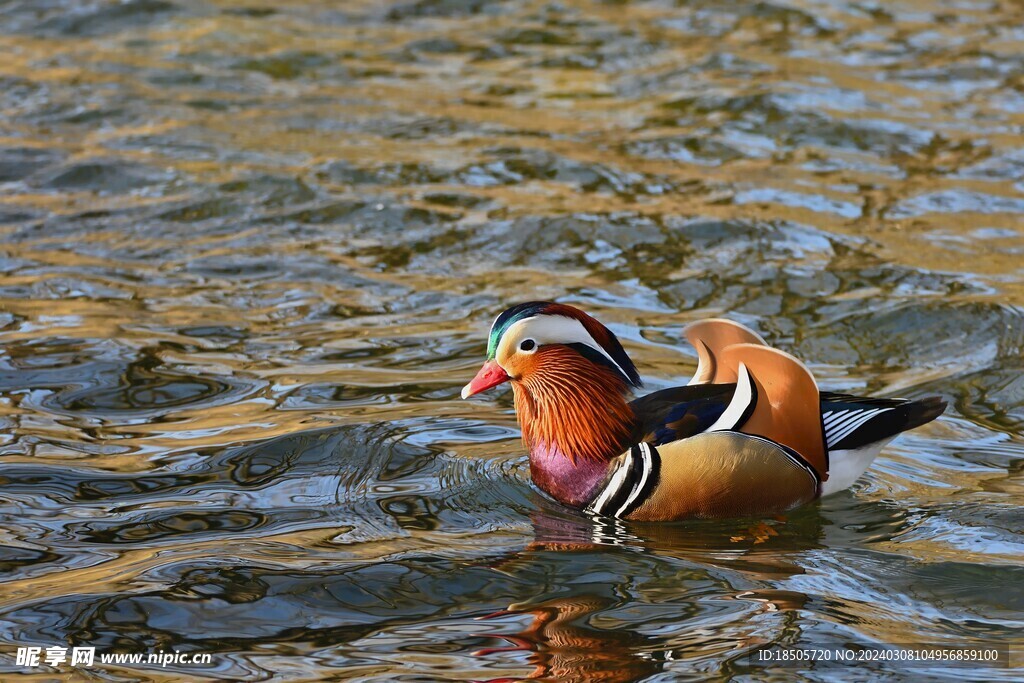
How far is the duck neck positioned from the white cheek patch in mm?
67

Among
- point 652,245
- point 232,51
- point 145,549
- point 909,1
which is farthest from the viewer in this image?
point 909,1

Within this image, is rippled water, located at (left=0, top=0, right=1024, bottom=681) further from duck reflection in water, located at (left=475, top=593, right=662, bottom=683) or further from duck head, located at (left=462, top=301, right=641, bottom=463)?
duck head, located at (left=462, top=301, right=641, bottom=463)

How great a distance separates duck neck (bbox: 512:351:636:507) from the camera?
551 centimetres

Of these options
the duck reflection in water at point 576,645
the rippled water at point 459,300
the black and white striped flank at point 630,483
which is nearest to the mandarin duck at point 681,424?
the black and white striped flank at point 630,483

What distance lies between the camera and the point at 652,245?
370 inches

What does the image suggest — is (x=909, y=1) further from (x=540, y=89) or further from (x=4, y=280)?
(x=4, y=280)

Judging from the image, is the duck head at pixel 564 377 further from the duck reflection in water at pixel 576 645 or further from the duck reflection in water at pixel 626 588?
the duck reflection in water at pixel 576 645

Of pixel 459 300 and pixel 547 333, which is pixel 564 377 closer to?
pixel 547 333

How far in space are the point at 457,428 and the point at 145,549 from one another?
1766 mm

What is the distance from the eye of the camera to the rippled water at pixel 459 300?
15.5ft

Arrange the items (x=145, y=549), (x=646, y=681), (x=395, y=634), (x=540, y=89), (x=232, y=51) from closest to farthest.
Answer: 1. (x=646, y=681)
2. (x=395, y=634)
3. (x=145, y=549)
4. (x=540, y=89)
5. (x=232, y=51)

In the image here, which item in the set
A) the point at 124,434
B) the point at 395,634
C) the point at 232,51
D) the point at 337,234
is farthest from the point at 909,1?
the point at 395,634

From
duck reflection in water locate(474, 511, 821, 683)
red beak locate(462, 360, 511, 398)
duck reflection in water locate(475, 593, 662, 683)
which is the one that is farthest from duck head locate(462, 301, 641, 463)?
duck reflection in water locate(475, 593, 662, 683)

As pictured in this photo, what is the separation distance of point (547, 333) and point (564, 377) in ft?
0.65
